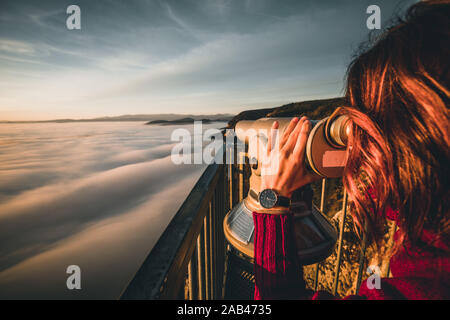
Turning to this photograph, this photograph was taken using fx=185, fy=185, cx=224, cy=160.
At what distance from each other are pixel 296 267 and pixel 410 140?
1.88ft

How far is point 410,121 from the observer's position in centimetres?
53

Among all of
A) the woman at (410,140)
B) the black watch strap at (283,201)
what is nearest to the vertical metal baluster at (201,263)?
the black watch strap at (283,201)

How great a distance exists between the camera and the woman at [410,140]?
0.51 meters

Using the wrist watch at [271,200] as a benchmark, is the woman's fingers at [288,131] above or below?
above

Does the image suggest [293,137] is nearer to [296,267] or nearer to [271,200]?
[271,200]

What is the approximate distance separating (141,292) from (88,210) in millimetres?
12514

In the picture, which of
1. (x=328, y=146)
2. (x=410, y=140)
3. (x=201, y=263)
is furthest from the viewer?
(x=201, y=263)

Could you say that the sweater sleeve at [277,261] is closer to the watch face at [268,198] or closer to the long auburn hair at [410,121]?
the watch face at [268,198]

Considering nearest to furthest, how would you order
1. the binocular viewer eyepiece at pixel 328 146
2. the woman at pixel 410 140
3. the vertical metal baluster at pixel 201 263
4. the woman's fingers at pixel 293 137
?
the woman at pixel 410 140
the binocular viewer eyepiece at pixel 328 146
the woman's fingers at pixel 293 137
the vertical metal baluster at pixel 201 263

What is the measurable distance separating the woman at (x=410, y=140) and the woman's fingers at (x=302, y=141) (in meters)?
0.15

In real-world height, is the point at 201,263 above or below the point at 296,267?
below

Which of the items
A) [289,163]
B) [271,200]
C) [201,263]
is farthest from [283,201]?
[201,263]
